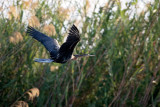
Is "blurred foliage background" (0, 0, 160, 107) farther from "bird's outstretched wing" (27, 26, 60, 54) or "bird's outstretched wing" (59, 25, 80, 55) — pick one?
"bird's outstretched wing" (59, 25, 80, 55)

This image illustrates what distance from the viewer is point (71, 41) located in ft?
10.4

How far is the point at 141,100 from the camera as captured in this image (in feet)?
→ 14.6

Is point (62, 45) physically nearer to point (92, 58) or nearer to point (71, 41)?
point (71, 41)

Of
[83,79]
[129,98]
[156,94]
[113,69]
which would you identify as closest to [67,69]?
[83,79]

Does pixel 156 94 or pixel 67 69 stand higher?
pixel 67 69

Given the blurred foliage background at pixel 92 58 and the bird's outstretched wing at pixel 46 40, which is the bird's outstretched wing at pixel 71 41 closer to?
the bird's outstretched wing at pixel 46 40

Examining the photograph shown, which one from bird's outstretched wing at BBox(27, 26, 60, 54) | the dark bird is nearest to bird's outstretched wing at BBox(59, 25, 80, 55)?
the dark bird

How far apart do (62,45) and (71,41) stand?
0.15 metres

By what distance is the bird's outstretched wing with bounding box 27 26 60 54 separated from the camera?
378 centimetres

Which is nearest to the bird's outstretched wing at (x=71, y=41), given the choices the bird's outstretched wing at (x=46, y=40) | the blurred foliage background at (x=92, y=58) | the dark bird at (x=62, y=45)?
the dark bird at (x=62, y=45)

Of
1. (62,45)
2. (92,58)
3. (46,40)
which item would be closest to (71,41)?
(62,45)

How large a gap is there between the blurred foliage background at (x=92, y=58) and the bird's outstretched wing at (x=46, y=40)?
193 mm

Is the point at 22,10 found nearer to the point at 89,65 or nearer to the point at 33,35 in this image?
the point at 33,35

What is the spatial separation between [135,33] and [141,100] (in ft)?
3.33
